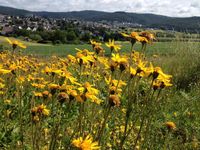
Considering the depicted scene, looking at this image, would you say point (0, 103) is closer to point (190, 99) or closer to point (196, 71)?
point (190, 99)

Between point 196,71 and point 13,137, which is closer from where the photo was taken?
point 13,137

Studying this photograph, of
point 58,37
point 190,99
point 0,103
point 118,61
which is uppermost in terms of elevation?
point 118,61

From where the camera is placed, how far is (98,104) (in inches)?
103

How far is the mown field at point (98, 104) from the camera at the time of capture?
6.44 ft

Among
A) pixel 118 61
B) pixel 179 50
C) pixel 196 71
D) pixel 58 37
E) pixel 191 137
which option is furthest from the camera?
pixel 58 37

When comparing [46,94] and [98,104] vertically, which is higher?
[46,94]

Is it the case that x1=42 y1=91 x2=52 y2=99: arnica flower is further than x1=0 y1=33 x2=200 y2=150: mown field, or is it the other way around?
x1=42 y1=91 x2=52 y2=99: arnica flower

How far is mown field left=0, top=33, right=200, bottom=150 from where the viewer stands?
196 cm

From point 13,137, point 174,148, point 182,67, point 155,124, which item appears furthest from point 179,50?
point 13,137

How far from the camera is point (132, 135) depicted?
11.3ft

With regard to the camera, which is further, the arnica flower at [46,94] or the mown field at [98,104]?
the arnica flower at [46,94]

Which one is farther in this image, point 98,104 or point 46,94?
point 98,104

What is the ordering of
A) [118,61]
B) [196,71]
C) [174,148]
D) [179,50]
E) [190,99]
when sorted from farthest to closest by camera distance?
1. [179,50]
2. [196,71]
3. [190,99]
4. [174,148]
5. [118,61]

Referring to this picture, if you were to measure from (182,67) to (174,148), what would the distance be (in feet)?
16.0
